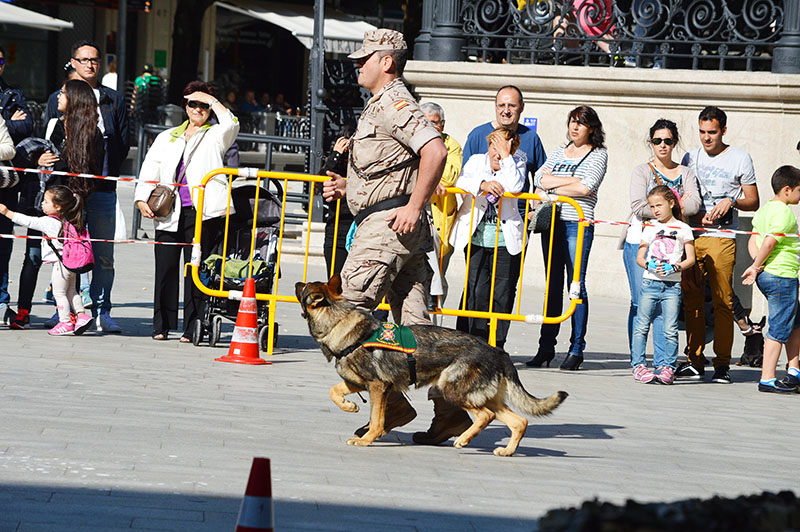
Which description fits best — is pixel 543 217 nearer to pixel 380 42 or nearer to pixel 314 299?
pixel 380 42

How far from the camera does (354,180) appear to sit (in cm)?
675

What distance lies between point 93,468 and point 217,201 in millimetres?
4622

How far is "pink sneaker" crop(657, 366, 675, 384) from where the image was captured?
960cm

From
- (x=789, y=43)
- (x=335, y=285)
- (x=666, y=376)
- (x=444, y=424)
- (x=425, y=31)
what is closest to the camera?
(x=335, y=285)

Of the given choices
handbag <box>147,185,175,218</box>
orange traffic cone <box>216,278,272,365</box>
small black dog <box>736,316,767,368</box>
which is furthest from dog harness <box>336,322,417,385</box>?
small black dog <box>736,316,767,368</box>

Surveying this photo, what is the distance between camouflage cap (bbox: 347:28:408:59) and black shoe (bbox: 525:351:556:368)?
4.02 metres

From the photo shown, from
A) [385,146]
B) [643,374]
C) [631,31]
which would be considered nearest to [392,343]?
[385,146]

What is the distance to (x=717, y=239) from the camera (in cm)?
995

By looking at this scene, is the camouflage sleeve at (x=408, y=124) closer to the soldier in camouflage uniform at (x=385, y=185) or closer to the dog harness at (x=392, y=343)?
the soldier in camouflage uniform at (x=385, y=185)

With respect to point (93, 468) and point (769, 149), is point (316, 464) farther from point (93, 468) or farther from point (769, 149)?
point (769, 149)

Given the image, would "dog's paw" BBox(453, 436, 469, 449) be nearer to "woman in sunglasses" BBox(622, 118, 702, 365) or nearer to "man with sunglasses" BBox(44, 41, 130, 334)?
"woman in sunglasses" BBox(622, 118, 702, 365)

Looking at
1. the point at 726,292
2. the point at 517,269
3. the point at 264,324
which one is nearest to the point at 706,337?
the point at 726,292

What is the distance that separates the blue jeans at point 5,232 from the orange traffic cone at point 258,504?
715 centimetres

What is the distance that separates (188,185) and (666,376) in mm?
3962
